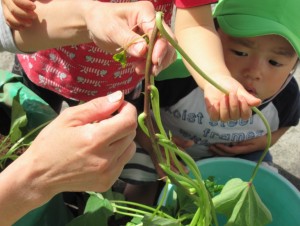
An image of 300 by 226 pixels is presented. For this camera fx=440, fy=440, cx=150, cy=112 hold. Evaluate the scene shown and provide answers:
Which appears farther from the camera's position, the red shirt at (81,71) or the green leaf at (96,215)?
the red shirt at (81,71)

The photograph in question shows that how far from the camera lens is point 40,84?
757 mm

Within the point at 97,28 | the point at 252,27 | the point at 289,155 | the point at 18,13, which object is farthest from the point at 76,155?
the point at 289,155

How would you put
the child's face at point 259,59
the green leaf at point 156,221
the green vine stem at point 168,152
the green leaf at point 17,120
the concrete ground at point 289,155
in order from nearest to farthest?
the green vine stem at point 168,152, the green leaf at point 156,221, the green leaf at point 17,120, the child's face at point 259,59, the concrete ground at point 289,155

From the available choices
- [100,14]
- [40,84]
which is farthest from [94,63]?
[100,14]

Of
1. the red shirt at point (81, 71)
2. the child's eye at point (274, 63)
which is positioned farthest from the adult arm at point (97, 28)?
the child's eye at point (274, 63)

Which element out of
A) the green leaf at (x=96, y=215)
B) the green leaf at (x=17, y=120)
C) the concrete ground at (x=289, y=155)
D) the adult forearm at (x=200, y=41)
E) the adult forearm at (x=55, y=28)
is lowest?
the concrete ground at (x=289, y=155)

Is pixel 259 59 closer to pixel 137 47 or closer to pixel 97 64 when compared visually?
pixel 97 64

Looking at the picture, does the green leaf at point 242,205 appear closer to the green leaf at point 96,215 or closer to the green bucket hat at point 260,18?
the green leaf at point 96,215

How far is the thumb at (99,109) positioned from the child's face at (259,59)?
1.25 feet

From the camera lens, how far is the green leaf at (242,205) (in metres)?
0.50

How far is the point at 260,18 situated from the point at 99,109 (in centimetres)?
40

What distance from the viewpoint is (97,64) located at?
2.33 ft

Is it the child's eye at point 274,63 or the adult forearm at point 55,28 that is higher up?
the adult forearm at point 55,28

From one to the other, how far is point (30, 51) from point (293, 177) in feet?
2.39
